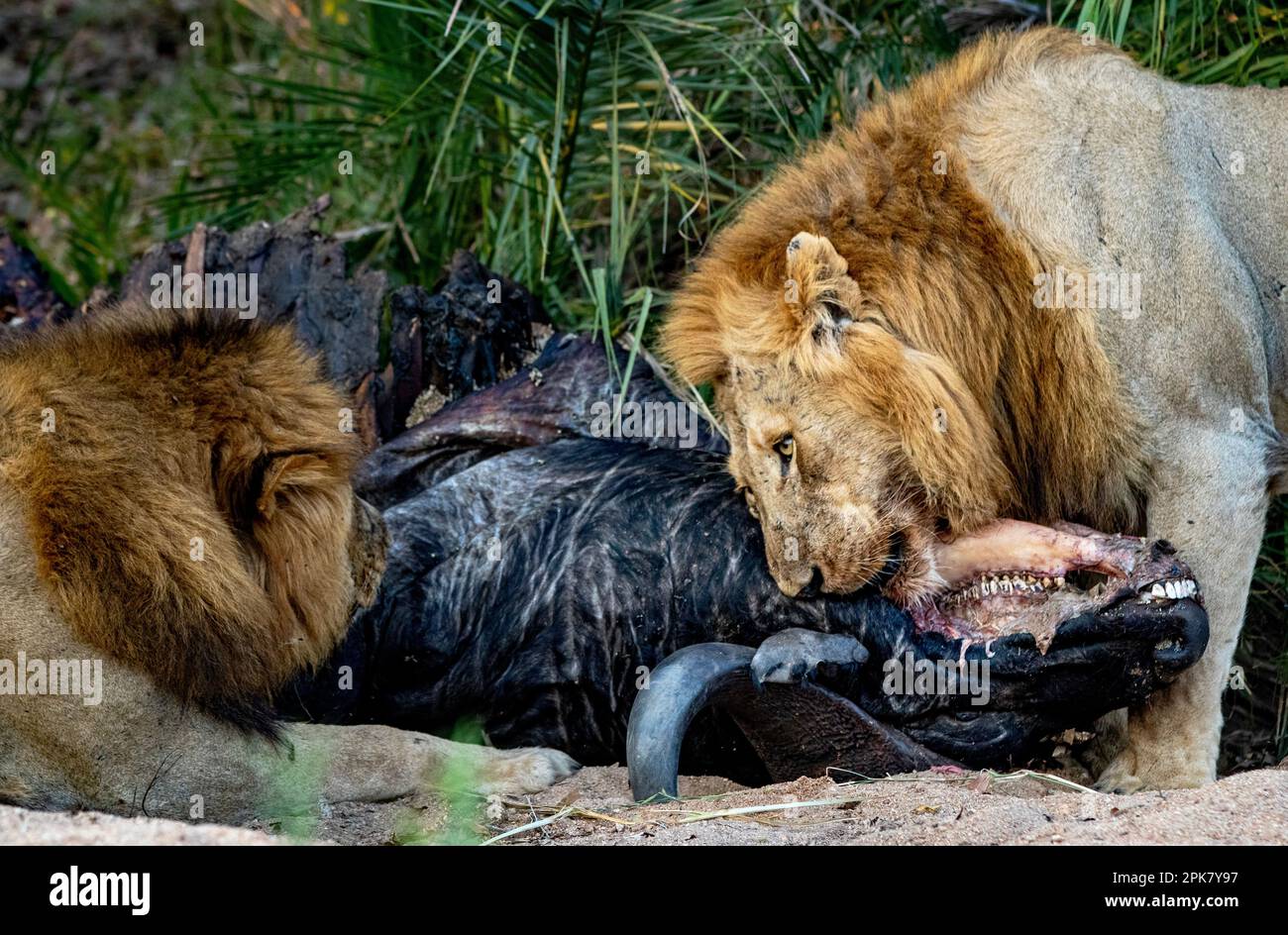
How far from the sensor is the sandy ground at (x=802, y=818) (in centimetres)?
251

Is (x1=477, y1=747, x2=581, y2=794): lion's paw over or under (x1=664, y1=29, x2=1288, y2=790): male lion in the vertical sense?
under

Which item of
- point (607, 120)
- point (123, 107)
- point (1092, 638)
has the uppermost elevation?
point (123, 107)

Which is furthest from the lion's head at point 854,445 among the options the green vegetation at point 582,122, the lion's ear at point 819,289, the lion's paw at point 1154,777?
the green vegetation at point 582,122

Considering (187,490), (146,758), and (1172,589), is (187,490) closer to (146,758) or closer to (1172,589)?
(146,758)

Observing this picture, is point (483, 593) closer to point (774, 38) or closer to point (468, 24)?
point (468, 24)

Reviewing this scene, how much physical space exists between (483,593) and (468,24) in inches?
75.7

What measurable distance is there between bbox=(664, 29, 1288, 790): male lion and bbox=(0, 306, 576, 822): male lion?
94cm

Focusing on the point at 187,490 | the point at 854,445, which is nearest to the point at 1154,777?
the point at 854,445

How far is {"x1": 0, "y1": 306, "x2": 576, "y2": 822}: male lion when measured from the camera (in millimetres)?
3018

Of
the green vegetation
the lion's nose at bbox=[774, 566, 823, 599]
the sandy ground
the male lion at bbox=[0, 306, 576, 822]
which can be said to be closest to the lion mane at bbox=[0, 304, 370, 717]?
the male lion at bbox=[0, 306, 576, 822]

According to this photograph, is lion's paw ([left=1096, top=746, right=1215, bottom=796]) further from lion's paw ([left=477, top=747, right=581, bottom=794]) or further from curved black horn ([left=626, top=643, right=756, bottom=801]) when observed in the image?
lion's paw ([left=477, top=747, right=581, bottom=794])

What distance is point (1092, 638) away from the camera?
3.38 m
